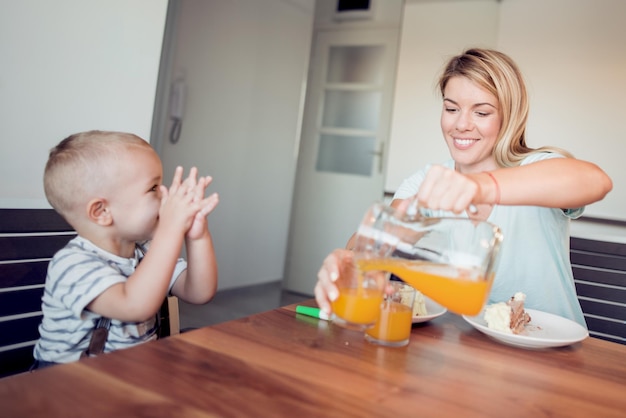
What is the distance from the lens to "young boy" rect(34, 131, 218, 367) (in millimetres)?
868

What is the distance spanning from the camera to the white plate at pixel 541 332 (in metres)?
0.91

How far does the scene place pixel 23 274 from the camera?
101cm

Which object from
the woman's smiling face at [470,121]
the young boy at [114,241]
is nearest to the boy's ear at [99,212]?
the young boy at [114,241]

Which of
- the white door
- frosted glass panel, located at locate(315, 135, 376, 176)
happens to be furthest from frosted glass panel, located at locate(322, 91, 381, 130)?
frosted glass panel, located at locate(315, 135, 376, 176)

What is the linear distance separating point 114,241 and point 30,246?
0.17 meters

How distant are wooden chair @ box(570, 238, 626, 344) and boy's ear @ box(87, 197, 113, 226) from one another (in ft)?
4.56

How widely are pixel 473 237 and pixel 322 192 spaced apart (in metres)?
3.54

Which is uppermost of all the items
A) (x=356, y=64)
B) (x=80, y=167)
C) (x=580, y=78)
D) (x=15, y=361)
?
(x=356, y=64)

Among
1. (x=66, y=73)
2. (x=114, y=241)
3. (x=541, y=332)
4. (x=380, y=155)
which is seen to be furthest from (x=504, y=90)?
(x=380, y=155)

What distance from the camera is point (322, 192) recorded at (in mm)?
4270

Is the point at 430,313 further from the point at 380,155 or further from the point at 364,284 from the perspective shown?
the point at 380,155

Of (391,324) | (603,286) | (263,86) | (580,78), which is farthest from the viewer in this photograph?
(263,86)

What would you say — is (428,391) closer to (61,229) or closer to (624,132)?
(61,229)

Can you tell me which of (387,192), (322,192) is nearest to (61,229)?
(387,192)
